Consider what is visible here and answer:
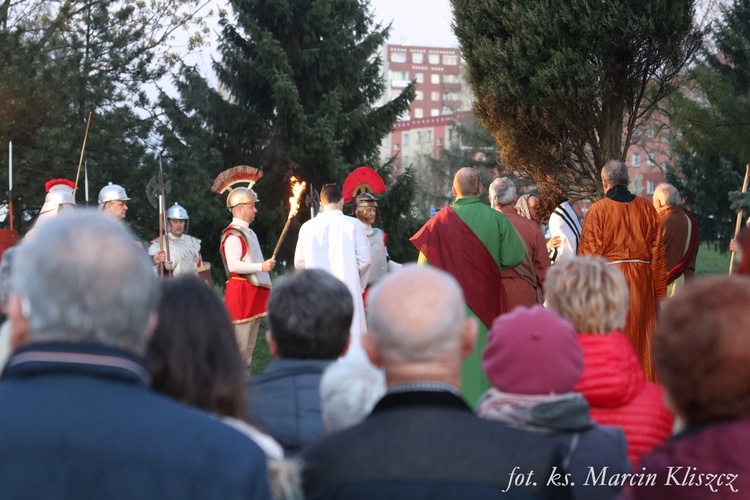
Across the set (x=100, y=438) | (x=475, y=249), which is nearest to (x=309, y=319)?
(x=100, y=438)

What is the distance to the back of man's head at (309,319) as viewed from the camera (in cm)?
329

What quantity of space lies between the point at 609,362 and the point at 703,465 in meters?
1.47

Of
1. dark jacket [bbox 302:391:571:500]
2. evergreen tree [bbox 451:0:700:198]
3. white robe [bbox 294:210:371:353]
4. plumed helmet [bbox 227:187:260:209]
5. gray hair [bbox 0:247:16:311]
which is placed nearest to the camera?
dark jacket [bbox 302:391:571:500]

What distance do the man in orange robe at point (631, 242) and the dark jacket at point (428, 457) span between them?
6.14 m

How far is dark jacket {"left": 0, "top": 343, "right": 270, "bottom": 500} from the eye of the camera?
182cm

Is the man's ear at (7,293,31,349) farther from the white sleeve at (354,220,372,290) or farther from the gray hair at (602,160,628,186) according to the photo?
the white sleeve at (354,220,372,290)

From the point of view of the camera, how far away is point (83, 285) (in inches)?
73.5

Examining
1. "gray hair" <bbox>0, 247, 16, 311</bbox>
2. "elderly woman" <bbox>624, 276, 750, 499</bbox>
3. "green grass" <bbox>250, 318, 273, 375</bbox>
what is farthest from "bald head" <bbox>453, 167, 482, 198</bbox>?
"elderly woman" <bbox>624, 276, 750, 499</bbox>

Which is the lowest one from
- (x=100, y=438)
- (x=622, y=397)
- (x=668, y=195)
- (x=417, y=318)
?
(x=622, y=397)

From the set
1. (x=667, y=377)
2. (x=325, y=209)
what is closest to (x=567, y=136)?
(x=325, y=209)

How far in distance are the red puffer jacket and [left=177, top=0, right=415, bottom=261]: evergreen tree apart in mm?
15499

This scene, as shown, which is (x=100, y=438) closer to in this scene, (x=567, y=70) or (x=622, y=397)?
(x=622, y=397)

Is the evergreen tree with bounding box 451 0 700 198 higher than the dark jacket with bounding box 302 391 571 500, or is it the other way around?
the evergreen tree with bounding box 451 0 700 198

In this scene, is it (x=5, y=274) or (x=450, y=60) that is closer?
(x=5, y=274)
